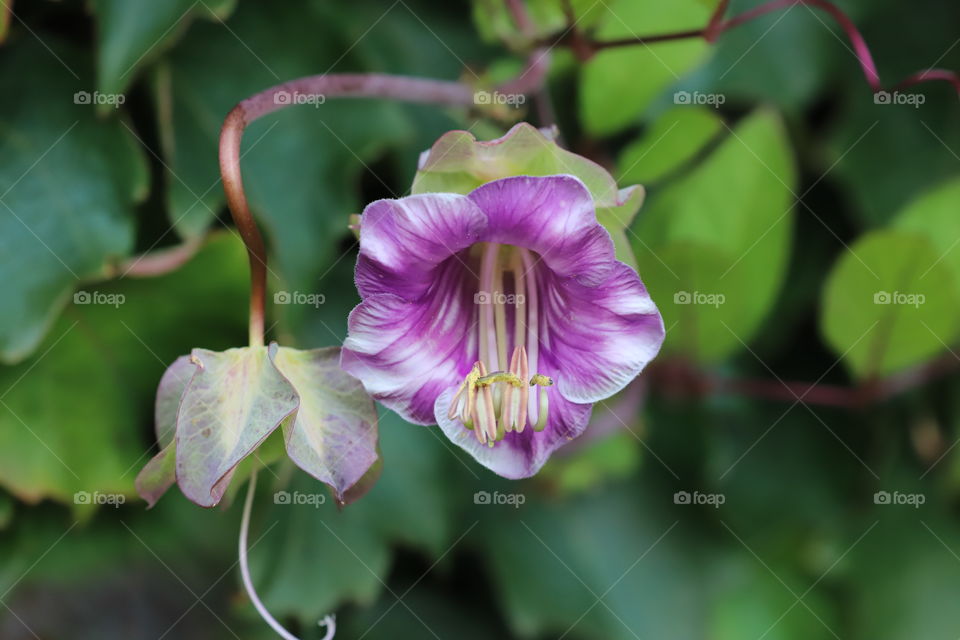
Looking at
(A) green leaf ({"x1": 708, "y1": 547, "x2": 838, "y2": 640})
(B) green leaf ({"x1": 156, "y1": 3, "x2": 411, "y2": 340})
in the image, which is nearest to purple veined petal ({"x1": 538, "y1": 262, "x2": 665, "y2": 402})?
(B) green leaf ({"x1": 156, "y1": 3, "x2": 411, "y2": 340})

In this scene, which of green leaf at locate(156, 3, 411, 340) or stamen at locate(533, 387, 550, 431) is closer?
stamen at locate(533, 387, 550, 431)

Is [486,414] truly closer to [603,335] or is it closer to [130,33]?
[603,335]

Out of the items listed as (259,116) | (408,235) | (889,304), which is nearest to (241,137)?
(259,116)

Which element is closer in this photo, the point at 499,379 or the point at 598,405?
the point at 499,379

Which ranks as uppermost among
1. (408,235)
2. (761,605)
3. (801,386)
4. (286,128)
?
(286,128)

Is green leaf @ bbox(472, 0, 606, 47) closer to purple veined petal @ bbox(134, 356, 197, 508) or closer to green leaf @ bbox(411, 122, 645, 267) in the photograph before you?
green leaf @ bbox(411, 122, 645, 267)

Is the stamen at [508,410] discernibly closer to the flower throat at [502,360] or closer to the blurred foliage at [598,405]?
the flower throat at [502,360]
